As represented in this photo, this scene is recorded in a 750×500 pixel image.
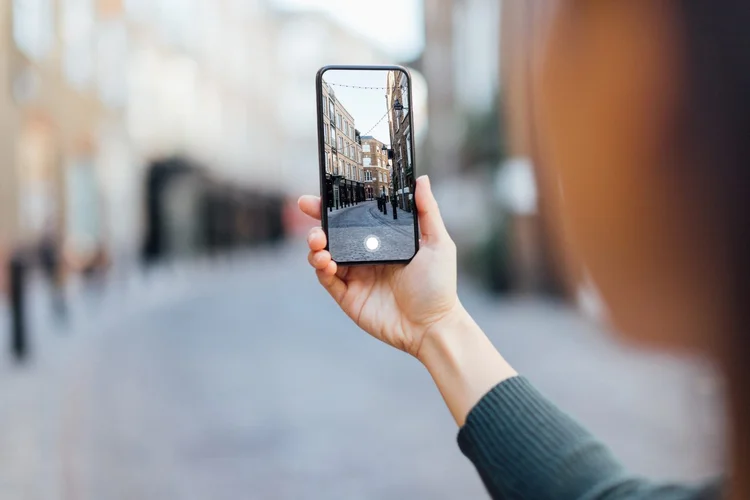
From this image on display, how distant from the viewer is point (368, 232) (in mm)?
639

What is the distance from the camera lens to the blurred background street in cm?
281

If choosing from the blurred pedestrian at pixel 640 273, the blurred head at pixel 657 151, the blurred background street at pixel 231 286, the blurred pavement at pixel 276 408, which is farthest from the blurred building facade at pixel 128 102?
the blurred pedestrian at pixel 640 273

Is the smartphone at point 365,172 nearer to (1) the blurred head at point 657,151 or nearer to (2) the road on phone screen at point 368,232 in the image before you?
(2) the road on phone screen at point 368,232

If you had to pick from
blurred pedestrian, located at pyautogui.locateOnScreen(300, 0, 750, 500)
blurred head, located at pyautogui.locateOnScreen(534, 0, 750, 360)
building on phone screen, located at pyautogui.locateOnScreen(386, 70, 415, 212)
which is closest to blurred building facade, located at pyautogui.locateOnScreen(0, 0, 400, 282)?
blurred head, located at pyautogui.locateOnScreen(534, 0, 750, 360)

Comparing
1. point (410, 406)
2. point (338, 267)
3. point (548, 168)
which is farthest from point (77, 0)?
point (338, 267)

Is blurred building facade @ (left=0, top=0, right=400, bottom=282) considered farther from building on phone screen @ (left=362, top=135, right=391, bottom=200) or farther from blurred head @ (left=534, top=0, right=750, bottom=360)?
building on phone screen @ (left=362, top=135, right=391, bottom=200)

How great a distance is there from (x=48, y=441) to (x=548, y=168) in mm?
2854

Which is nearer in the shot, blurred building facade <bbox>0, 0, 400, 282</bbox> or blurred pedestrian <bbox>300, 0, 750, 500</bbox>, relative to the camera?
blurred pedestrian <bbox>300, 0, 750, 500</bbox>

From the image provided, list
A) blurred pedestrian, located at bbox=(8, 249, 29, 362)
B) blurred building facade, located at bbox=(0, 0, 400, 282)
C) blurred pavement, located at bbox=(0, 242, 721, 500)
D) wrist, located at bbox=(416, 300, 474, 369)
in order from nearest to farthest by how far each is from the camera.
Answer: wrist, located at bbox=(416, 300, 474, 369) < blurred pavement, located at bbox=(0, 242, 721, 500) < blurred pedestrian, located at bbox=(8, 249, 29, 362) < blurred building facade, located at bbox=(0, 0, 400, 282)

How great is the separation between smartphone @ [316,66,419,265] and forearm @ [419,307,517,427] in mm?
89

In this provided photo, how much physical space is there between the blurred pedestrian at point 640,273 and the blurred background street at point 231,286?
0.08 metres

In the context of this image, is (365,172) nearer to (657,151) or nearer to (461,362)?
(461,362)

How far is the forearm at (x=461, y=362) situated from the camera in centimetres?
69

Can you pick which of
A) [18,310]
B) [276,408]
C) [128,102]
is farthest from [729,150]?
[128,102]
